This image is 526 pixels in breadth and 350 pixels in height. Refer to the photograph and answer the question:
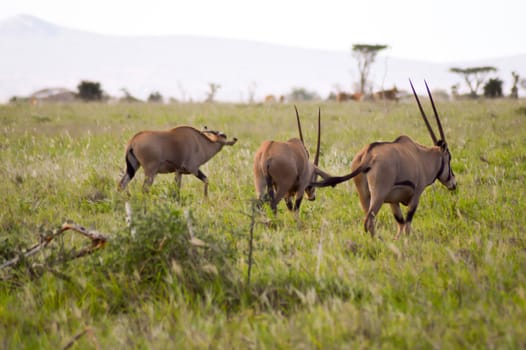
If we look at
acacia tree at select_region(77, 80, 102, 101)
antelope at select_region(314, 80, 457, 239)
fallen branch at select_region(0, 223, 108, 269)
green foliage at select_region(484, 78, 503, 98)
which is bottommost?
fallen branch at select_region(0, 223, 108, 269)

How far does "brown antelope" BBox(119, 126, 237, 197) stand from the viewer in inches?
307

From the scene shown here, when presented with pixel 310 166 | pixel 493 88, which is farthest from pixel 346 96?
pixel 310 166

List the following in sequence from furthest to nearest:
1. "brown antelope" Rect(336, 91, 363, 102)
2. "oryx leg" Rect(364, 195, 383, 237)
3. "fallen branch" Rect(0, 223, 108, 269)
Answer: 1. "brown antelope" Rect(336, 91, 363, 102)
2. "oryx leg" Rect(364, 195, 383, 237)
3. "fallen branch" Rect(0, 223, 108, 269)

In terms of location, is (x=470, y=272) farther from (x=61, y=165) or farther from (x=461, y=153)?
(x=61, y=165)

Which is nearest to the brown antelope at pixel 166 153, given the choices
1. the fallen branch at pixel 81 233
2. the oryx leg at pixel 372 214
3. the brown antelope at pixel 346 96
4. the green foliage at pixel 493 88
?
the oryx leg at pixel 372 214

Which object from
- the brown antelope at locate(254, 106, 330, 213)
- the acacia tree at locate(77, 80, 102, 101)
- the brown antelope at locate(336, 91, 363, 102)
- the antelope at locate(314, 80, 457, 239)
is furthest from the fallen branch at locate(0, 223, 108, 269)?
the acacia tree at locate(77, 80, 102, 101)

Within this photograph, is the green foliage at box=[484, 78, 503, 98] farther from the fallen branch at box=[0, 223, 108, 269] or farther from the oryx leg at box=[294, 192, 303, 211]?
the fallen branch at box=[0, 223, 108, 269]

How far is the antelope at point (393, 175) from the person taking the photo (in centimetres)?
557

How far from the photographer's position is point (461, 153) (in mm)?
10680

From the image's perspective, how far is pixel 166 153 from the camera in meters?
7.98

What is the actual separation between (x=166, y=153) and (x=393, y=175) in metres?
3.64

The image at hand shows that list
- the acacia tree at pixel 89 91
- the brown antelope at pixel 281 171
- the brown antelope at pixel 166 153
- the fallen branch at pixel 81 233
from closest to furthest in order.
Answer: the fallen branch at pixel 81 233 → the brown antelope at pixel 281 171 → the brown antelope at pixel 166 153 → the acacia tree at pixel 89 91

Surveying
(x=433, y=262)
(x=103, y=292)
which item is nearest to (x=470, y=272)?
(x=433, y=262)

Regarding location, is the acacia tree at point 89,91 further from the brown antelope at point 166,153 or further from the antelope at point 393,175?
the antelope at point 393,175
